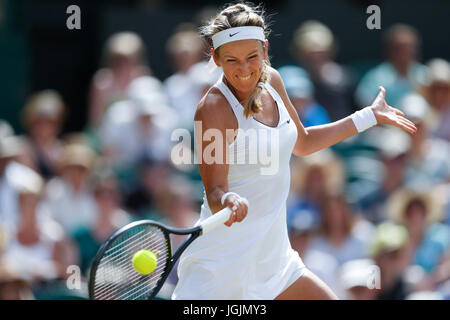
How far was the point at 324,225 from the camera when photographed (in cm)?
579

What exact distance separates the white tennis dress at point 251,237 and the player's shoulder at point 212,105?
0.09ft

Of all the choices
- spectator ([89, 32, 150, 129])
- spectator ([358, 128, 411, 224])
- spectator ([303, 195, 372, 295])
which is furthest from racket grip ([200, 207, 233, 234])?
spectator ([89, 32, 150, 129])

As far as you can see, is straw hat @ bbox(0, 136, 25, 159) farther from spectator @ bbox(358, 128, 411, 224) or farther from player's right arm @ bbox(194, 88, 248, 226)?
player's right arm @ bbox(194, 88, 248, 226)

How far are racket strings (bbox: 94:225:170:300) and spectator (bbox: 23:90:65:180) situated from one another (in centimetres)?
327

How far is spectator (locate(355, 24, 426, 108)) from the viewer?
6.87 meters

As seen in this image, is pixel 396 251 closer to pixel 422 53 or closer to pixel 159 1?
pixel 422 53

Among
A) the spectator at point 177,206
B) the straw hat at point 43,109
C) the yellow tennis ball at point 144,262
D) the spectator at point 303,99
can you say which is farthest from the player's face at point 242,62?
the straw hat at point 43,109

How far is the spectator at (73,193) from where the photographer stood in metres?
6.12

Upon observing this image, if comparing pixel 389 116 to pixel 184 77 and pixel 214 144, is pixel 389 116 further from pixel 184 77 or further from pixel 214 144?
pixel 184 77

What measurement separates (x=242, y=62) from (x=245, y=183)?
1.54ft

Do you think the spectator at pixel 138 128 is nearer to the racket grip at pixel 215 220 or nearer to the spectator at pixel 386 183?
the spectator at pixel 386 183

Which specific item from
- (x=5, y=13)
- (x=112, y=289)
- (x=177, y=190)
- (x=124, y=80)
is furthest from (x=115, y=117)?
(x=112, y=289)

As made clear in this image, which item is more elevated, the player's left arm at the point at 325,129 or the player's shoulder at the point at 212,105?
the player's shoulder at the point at 212,105

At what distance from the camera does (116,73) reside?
7.10m
